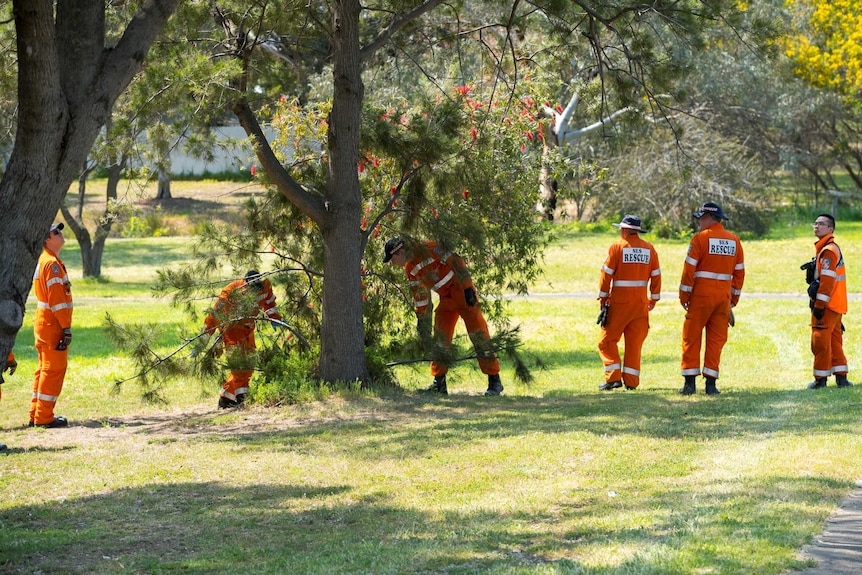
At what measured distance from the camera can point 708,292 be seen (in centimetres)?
1120

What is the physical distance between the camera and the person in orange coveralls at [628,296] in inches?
469

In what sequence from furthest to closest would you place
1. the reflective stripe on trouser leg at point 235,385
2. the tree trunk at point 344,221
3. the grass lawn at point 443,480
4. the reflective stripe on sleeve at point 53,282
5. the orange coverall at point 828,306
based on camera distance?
1. the reflective stripe on trouser leg at point 235,385
2. the orange coverall at point 828,306
3. the tree trunk at point 344,221
4. the reflective stripe on sleeve at point 53,282
5. the grass lawn at point 443,480

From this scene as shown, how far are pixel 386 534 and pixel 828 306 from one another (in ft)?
23.4

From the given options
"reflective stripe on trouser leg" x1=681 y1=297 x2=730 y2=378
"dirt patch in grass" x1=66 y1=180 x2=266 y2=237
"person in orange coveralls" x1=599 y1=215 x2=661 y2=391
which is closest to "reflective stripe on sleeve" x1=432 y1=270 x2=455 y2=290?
"person in orange coveralls" x1=599 y1=215 x2=661 y2=391

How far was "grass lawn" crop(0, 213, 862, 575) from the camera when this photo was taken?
5.82m

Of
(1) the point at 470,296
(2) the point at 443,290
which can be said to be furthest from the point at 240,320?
(1) the point at 470,296

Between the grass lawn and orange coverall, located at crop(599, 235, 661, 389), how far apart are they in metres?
0.44

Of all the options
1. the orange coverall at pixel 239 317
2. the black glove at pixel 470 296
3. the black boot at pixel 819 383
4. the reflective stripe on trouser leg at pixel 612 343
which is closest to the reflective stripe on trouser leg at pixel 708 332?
the reflective stripe on trouser leg at pixel 612 343

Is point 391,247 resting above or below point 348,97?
below

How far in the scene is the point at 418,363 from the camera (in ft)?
39.7

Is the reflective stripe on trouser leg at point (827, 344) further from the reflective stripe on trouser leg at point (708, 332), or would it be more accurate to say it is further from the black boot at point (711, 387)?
the black boot at point (711, 387)

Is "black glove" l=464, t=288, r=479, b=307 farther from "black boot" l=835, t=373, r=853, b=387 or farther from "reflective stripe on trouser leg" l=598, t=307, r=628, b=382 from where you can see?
"black boot" l=835, t=373, r=853, b=387

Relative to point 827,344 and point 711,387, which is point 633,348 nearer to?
point 711,387

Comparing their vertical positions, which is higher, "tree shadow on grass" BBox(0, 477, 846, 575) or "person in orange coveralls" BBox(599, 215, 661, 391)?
"person in orange coveralls" BBox(599, 215, 661, 391)
